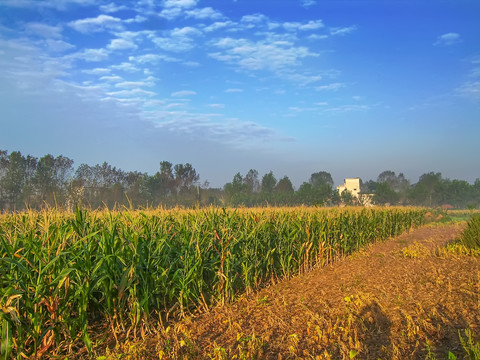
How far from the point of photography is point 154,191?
113ft

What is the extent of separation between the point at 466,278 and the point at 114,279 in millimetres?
5262

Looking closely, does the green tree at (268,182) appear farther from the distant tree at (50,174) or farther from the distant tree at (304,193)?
the distant tree at (50,174)

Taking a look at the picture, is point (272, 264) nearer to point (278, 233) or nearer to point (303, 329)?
point (278, 233)

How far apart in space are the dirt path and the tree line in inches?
79.6

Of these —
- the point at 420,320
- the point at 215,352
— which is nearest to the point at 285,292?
the point at 420,320

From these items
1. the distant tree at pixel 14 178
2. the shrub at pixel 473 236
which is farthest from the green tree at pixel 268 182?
the shrub at pixel 473 236

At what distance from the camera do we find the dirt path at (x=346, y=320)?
337cm

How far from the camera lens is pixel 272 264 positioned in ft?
20.4

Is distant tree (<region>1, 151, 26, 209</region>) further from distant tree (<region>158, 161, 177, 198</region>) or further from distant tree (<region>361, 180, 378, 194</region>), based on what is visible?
distant tree (<region>361, 180, 378, 194</region>)

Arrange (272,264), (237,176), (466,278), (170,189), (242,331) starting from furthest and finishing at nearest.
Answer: (237,176), (170,189), (272,264), (466,278), (242,331)

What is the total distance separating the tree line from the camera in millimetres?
19294

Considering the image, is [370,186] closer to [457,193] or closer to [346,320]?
[457,193]

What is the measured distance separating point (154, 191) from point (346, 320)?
3193 centimetres

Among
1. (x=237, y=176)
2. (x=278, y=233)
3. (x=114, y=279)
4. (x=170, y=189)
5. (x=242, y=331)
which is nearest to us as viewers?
(x=114, y=279)
